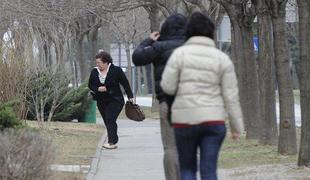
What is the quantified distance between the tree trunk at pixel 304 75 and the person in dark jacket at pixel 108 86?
4056 mm

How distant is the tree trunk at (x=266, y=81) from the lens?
17.3m

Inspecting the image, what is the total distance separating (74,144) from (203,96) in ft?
33.1

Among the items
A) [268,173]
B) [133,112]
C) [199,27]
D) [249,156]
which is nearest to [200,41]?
[199,27]

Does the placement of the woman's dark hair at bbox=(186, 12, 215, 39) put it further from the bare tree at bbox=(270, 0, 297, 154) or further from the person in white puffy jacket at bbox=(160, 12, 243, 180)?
the bare tree at bbox=(270, 0, 297, 154)

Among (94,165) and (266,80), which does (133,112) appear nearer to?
(94,165)

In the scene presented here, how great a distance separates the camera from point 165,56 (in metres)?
9.04

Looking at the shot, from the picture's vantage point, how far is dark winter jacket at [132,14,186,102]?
9.03 metres

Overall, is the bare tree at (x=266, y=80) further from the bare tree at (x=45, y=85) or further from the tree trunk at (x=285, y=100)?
the bare tree at (x=45, y=85)

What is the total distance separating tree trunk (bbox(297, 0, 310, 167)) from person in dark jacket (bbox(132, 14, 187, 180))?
12.1 ft

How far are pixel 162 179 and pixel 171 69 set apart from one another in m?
4.46

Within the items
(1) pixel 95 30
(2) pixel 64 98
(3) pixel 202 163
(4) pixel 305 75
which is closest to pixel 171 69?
(3) pixel 202 163

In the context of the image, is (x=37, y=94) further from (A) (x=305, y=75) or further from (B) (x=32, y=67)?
(A) (x=305, y=75)

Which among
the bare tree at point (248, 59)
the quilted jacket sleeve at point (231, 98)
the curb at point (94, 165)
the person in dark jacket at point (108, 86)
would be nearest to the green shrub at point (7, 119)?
the curb at point (94, 165)

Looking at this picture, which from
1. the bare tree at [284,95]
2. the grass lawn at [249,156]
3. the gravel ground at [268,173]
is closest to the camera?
the gravel ground at [268,173]
